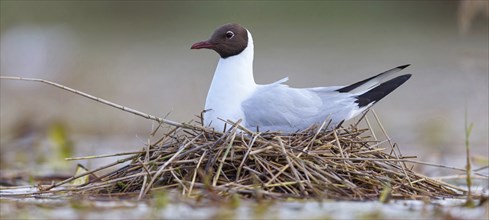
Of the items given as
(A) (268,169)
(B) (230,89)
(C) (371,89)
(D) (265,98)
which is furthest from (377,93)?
(A) (268,169)

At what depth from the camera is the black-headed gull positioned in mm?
7133

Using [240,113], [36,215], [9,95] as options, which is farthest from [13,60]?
[36,215]

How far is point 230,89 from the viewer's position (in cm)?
725

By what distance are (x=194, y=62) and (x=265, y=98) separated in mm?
14542

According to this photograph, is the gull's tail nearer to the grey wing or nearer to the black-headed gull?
the black-headed gull

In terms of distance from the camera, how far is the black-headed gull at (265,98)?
7.13 m

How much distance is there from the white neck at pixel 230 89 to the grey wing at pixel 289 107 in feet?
0.23

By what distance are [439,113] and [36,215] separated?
392 inches

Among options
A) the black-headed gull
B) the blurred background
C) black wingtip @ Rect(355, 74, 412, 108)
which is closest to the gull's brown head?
the black-headed gull

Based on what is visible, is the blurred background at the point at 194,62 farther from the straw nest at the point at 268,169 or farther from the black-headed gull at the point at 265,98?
the straw nest at the point at 268,169

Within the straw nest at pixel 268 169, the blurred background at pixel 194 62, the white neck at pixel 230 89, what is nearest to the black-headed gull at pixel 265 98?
the white neck at pixel 230 89

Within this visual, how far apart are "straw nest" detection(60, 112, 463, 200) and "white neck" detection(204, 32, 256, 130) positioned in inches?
11.6

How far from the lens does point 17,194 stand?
661 centimetres

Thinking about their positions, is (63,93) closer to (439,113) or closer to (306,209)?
(439,113)
